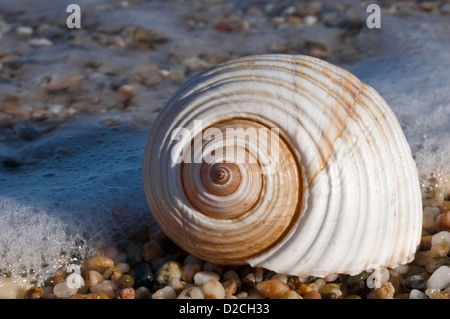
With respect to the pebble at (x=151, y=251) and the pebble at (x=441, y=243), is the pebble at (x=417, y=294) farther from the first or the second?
the pebble at (x=151, y=251)

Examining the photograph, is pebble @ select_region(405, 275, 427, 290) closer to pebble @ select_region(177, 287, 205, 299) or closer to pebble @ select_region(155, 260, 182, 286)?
pebble @ select_region(177, 287, 205, 299)

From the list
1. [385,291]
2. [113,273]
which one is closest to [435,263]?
[385,291]

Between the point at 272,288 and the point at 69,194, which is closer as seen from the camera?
the point at 272,288

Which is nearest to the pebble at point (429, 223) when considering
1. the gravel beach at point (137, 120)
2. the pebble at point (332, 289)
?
the gravel beach at point (137, 120)

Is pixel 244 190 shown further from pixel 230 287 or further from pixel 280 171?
pixel 230 287

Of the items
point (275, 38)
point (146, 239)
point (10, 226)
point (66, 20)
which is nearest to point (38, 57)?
point (66, 20)

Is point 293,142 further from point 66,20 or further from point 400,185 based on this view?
point 66,20

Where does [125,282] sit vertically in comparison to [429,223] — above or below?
below

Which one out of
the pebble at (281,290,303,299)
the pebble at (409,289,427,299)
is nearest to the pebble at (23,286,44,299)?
the pebble at (281,290,303,299)
